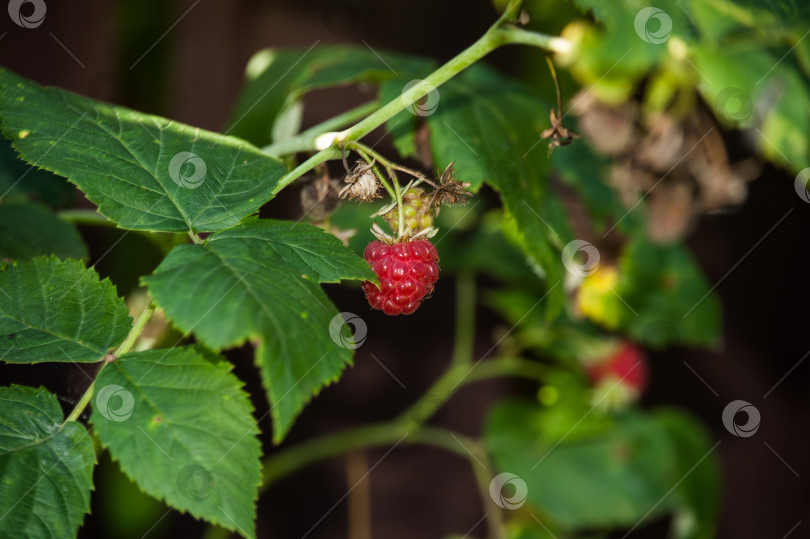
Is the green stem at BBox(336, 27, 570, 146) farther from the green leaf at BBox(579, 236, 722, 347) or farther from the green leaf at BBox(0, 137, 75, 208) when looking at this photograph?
the green leaf at BBox(579, 236, 722, 347)

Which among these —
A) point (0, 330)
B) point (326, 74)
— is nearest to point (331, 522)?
point (326, 74)

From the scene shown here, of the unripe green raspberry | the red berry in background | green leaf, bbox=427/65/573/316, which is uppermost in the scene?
green leaf, bbox=427/65/573/316

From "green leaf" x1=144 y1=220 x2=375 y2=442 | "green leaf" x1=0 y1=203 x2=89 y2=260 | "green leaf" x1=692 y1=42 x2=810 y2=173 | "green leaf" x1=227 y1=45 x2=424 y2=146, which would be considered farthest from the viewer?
"green leaf" x1=692 y1=42 x2=810 y2=173

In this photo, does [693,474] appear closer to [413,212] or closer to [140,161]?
[413,212]

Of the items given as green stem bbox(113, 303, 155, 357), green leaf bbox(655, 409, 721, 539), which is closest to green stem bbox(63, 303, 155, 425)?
green stem bbox(113, 303, 155, 357)

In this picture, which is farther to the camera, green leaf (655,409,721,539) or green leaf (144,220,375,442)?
green leaf (655,409,721,539)

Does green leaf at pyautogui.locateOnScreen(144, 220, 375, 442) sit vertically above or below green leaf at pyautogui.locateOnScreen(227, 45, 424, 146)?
below
